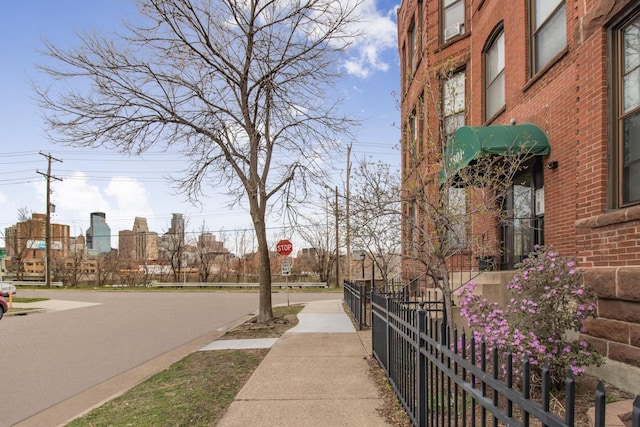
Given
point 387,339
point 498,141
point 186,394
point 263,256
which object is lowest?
point 186,394

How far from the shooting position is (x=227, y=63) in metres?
11.3

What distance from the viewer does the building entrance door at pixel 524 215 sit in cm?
833

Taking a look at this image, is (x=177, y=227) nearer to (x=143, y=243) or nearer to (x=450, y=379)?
(x=143, y=243)

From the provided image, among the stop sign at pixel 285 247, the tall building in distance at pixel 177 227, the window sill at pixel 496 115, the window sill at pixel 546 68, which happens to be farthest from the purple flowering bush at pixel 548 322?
the tall building in distance at pixel 177 227

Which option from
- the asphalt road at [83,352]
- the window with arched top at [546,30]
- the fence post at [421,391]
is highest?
the window with arched top at [546,30]

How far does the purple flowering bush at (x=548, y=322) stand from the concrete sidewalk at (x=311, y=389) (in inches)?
62.5

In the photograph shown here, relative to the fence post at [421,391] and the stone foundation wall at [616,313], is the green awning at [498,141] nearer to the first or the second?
the stone foundation wall at [616,313]

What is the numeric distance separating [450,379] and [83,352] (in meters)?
9.14

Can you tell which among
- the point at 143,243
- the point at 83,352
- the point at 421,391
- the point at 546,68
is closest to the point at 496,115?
the point at 546,68

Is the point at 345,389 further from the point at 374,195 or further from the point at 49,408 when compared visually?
the point at 49,408

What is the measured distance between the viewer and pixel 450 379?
3.22 meters

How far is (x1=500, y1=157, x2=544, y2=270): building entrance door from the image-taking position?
8.33 meters

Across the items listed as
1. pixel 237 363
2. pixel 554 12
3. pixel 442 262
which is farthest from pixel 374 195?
pixel 554 12

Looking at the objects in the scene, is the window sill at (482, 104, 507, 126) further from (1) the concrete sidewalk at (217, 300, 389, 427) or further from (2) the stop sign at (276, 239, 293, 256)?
(2) the stop sign at (276, 239, 293, 256)
